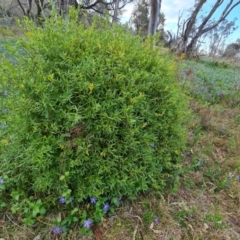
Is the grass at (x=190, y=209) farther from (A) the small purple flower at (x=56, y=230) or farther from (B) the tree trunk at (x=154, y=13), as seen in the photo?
(B) the tree trunk at (x=154, y=13)

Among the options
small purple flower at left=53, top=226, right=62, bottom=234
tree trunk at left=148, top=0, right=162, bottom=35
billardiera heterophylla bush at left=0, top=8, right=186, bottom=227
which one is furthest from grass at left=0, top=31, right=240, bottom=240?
tree trunk at left=148, top=0, right=162, bottom=35

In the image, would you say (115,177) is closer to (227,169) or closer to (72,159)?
(72,159)

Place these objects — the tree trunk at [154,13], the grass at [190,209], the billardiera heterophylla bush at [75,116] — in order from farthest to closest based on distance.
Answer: the tree trunk at [154,13] → the grass at [190,209] → the billardiera heterophylla bush at [75,116]

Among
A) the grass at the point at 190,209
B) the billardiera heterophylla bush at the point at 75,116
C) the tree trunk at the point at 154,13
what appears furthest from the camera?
the tree trunk at the point at 154,13

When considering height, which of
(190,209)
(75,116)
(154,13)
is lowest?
(190,209)

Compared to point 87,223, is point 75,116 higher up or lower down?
higher up

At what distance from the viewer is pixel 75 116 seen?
3.51ft

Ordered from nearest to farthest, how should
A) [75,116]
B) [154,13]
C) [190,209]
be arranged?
[75,116], [190,209], [154,13]

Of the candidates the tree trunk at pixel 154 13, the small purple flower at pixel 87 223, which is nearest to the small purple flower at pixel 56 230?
the small purple flower at pixel 87 223

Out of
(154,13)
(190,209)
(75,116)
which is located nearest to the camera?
(75,116)

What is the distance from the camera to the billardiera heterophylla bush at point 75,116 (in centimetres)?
112

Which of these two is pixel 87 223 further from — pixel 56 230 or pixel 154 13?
pixel 154 13

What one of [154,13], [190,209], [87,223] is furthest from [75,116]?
[154,13]

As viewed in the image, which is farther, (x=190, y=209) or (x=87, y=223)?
(x=190, y=209)
